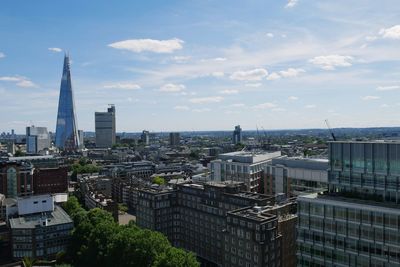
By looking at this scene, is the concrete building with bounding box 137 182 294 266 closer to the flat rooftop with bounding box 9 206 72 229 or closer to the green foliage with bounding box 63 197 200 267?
the green foliage with bounding box 63 197 200 267

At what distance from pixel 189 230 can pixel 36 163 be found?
5028 inches

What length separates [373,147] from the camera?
5138 centimetres

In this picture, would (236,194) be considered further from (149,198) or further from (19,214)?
(19,214)

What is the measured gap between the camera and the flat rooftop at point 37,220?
93.1 metres

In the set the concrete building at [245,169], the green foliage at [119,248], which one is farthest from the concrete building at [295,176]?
the green foliage at [119,248]

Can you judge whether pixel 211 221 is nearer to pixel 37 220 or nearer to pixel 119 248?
pixel 119 248

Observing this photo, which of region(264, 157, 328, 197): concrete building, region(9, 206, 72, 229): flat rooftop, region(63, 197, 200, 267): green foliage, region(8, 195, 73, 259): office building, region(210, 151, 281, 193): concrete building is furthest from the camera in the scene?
region(210, 151, 281, 193): concrete building

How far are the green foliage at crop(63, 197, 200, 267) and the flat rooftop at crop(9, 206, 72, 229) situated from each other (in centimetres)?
1005

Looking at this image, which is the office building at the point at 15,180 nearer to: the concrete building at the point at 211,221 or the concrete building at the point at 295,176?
the concrete building at the point at 211,221

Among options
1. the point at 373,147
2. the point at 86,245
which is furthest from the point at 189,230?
the point at 373,147

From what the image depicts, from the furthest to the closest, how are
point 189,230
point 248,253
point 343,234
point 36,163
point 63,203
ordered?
point 36,163 → point 63,203 → point 189,230 → point 248,253 → point 343,234

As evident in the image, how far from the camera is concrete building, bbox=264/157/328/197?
314ft

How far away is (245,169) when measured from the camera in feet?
371

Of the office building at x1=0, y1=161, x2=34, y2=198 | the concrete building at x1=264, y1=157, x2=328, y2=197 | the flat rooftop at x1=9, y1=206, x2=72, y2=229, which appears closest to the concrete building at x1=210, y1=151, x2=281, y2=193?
the concrete building at x1=264, y1=157, x2=328, y2=197
